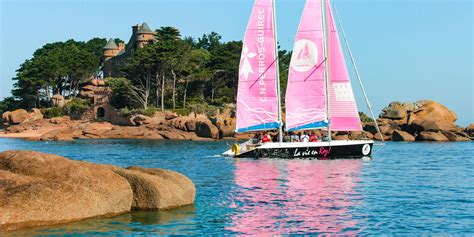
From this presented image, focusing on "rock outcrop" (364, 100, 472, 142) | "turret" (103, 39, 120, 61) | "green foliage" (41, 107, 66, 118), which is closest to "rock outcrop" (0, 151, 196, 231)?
"rock outcrop" (364, 100, 472, 142)

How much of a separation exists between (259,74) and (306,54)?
3664 millimetres

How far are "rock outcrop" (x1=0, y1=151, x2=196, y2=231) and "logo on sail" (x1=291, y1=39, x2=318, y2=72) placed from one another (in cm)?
2389

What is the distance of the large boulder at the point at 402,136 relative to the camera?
81.1 metres

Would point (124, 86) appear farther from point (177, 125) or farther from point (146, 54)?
point (177, 125)

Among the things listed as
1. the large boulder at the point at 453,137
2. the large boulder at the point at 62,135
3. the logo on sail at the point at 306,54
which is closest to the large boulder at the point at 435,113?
the large boulder at the point at 453,137

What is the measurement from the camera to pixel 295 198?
23312mm

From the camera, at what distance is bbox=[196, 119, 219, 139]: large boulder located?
265 ft

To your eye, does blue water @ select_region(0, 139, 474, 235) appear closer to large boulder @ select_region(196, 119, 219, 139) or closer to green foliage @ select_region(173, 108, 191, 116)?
large boulder @ select_region(196, 119, 219, 139)

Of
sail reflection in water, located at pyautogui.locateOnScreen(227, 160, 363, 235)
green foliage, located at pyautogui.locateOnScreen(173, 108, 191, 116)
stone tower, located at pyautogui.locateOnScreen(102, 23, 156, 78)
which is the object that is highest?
stone tower, located at pyautogui.locateOnScreen(102, 23, 156, 78)

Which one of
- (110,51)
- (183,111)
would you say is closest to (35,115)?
(110,51)

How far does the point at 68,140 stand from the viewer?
78.9 metres

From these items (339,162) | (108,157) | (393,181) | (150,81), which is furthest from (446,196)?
(150,81)

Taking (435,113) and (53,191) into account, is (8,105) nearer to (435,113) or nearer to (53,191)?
(435,113)

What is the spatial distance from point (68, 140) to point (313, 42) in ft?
152
